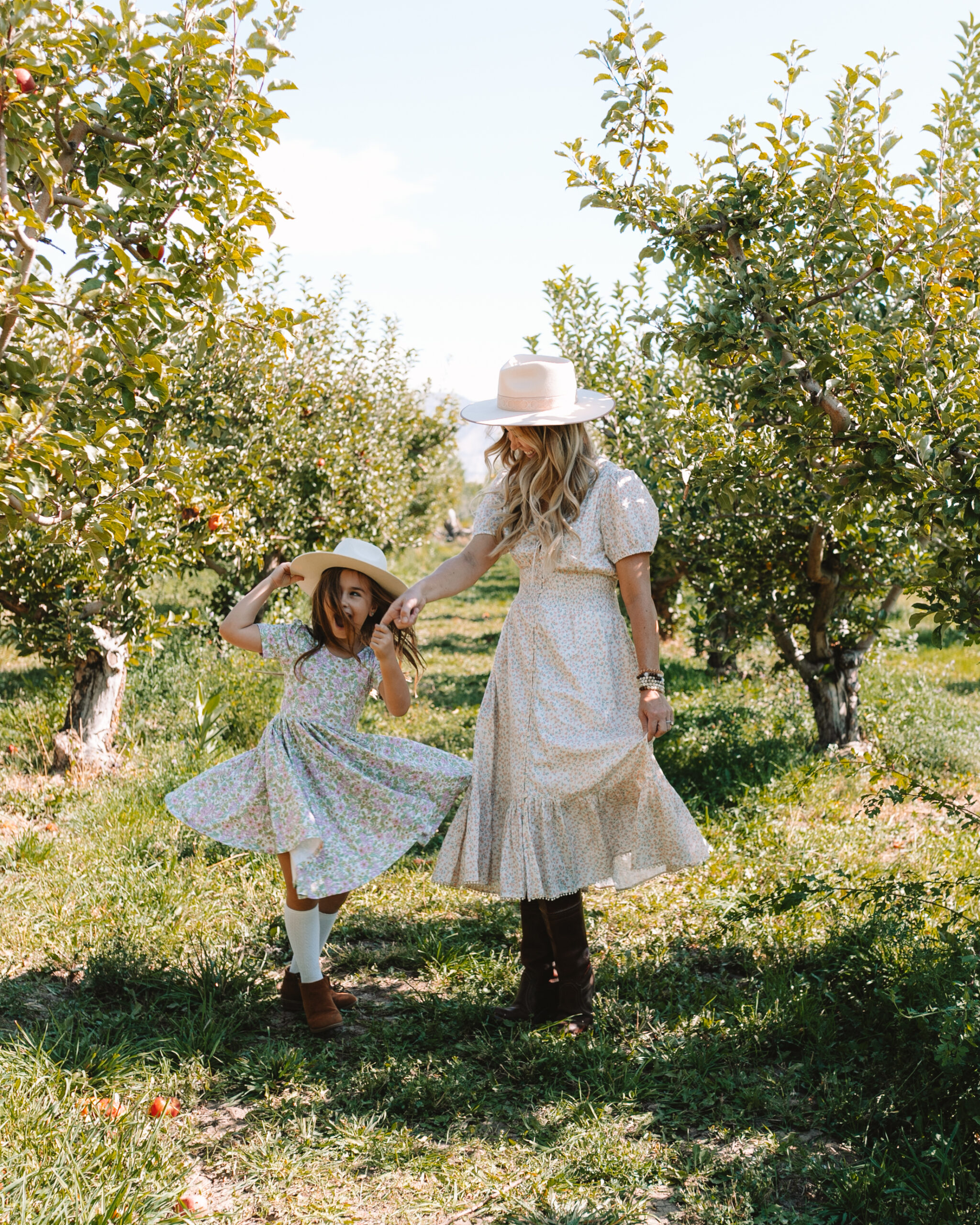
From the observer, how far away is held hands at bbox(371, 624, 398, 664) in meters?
3.02

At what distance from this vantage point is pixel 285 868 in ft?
10.2

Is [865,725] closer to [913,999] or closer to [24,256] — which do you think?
[913,999]

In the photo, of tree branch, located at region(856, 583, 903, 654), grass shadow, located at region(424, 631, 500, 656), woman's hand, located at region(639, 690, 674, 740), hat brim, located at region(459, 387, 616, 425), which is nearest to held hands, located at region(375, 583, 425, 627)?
hat brim, located at region(459, 387, 616, 425)

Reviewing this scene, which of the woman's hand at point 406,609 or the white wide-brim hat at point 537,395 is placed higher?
the white wide-brim hat at point 537,395

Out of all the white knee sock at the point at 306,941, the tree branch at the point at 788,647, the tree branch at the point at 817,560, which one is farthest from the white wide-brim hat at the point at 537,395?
the tree branch at the point at 788,647

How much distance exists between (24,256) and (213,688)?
13.3ft

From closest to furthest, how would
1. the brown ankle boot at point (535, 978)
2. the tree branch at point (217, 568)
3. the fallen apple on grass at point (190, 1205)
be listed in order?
the fallen apple on grass at point (190, 1205), the brown ankle boot at point (535, 978), the tree branch at point (217, 568)

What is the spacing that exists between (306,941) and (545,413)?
68.9 inches

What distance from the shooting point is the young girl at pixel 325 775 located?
3.03 m

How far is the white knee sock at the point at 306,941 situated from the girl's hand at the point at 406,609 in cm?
94

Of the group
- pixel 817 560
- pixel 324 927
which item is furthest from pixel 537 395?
pixel 817 560

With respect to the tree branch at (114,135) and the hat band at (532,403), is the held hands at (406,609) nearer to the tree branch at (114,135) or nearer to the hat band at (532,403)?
the hat band at (532,403)

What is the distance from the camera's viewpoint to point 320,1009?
3029 mm

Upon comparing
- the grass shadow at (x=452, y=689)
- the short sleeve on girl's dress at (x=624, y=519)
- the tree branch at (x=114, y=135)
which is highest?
the tree branch at (x=114, y=135)
